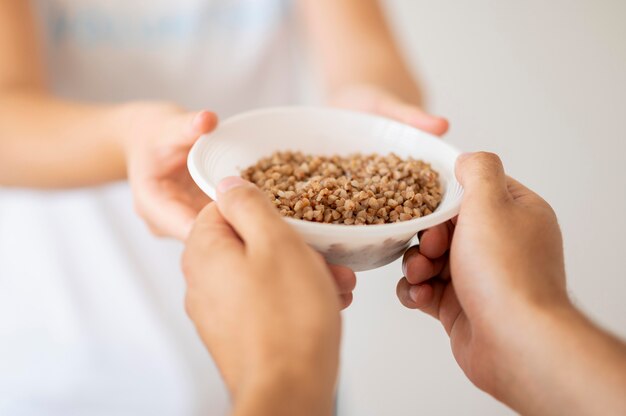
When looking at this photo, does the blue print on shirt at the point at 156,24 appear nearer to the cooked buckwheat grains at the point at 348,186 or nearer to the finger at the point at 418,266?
the cooked buckwheat grains at the point at 348,186

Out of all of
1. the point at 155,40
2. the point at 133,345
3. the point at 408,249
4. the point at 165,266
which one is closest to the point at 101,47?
the point at 155,40

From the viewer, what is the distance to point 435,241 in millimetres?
706

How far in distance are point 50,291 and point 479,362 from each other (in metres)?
0.86

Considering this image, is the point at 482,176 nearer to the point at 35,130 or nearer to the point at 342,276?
the point at 342,276

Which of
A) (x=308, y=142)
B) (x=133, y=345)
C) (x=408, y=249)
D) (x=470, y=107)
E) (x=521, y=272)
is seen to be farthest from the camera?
(x=470, y=107)

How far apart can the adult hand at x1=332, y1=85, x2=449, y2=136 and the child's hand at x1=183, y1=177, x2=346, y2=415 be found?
0.38 m

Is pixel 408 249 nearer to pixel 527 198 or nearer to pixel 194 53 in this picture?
pixel 527 198

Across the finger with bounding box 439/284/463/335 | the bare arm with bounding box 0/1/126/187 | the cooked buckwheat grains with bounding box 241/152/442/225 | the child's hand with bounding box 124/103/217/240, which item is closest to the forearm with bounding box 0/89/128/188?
the bare arm with bounding box 0/1/126/187

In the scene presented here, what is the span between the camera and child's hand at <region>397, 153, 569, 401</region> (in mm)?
588

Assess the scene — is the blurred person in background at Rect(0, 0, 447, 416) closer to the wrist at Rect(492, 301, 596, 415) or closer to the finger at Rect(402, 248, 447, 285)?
the finger at Rect(402, 248, 447, 285)

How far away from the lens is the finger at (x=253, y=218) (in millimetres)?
514

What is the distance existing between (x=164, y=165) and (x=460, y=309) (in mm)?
429

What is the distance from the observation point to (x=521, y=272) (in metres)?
0.60

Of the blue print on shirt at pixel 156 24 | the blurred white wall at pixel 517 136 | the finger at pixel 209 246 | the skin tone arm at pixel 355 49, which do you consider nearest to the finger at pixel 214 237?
the finger at pixel 209 246
